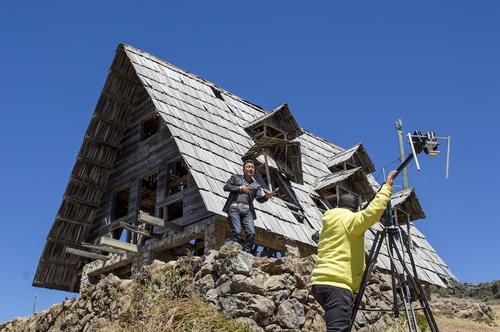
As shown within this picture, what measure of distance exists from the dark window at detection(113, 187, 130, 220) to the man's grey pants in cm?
890

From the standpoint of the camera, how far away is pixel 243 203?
10.2 m

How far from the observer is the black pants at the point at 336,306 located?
4.67m

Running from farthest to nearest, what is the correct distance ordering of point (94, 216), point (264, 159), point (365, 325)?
point (94, 216)
point (264, 159)
point (365, 325)

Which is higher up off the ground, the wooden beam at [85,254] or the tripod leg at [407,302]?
the wooden beam at [85,254]

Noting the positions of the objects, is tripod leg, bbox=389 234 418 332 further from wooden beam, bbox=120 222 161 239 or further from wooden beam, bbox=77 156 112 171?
wooden beam, bbox=77 156 112 171

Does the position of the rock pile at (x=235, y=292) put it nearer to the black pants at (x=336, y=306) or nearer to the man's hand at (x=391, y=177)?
the black pants at (x=336, y=306)

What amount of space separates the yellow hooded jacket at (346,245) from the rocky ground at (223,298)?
10.4 ft

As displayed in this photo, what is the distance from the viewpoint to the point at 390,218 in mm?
5426

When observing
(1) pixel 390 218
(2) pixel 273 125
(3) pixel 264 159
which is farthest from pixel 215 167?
(1) pixel 390 218

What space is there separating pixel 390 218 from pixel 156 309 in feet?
14.5

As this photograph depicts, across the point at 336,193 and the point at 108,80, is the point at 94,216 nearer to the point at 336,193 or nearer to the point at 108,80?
the point at 108,80

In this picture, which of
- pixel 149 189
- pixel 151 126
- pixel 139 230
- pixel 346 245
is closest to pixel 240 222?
pixel 346 245

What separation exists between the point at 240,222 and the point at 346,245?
5.22m

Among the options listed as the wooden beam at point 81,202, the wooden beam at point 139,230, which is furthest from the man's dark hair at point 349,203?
the wooden beam at point 81,202
